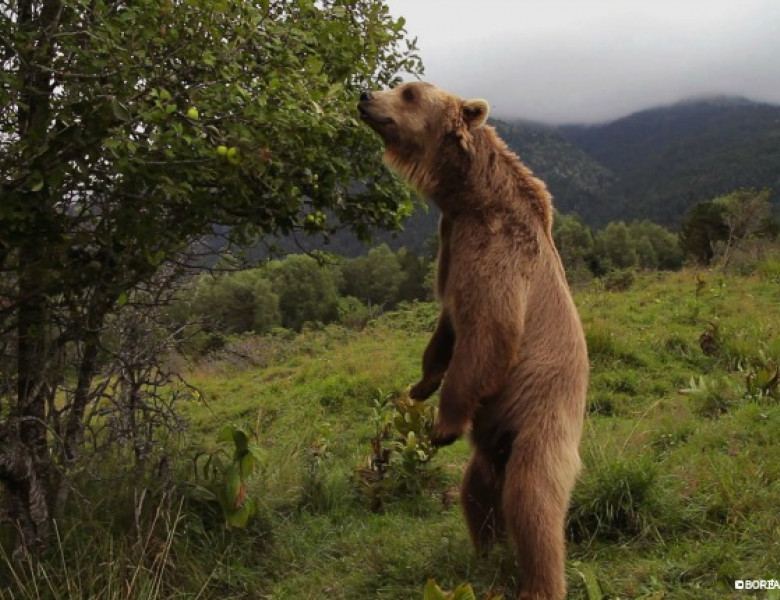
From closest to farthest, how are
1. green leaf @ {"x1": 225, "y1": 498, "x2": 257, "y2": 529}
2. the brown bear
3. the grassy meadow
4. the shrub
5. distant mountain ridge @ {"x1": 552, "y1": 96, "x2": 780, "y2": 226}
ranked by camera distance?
the brown bear → the grassy meadow → green leaf @ {"x1": 225, "y1": 498, "x2": 257, "y2": 529} → the shrub → distant mountain ridge @ {"x1": 552, "y1": 96, "x2": 780, "y2": 226}

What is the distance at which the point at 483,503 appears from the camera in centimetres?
374

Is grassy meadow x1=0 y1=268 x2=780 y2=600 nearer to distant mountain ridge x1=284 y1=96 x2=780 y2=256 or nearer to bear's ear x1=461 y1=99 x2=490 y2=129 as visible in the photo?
bear's ear x1=461 y1=99 x2=490 y2=129

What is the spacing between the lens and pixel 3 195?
303 centimetres

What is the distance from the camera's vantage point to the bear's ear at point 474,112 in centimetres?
363

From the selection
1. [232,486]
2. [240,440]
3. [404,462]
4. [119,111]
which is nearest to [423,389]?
[240,440]

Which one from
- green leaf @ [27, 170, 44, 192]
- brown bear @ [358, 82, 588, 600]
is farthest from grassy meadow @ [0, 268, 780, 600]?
green leaf @ [27, 170, 44, 192]

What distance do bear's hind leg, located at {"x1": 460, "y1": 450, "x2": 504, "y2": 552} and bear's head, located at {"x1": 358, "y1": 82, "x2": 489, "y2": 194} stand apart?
5.10ft

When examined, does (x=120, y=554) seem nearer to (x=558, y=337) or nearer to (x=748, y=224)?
(x=558, y=337)

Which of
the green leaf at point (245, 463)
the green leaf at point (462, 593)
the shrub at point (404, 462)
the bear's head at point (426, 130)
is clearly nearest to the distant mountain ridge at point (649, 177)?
the shrub at point (404, 462)

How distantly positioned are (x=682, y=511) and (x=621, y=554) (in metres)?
0.51

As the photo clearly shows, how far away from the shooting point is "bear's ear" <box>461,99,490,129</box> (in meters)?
3.63

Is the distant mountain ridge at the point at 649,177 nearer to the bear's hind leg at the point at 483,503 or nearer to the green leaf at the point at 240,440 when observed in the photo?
the green leaf at the point at 240,440

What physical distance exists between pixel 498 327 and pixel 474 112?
121 cm

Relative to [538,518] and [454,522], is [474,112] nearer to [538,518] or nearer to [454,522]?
[538,518]
